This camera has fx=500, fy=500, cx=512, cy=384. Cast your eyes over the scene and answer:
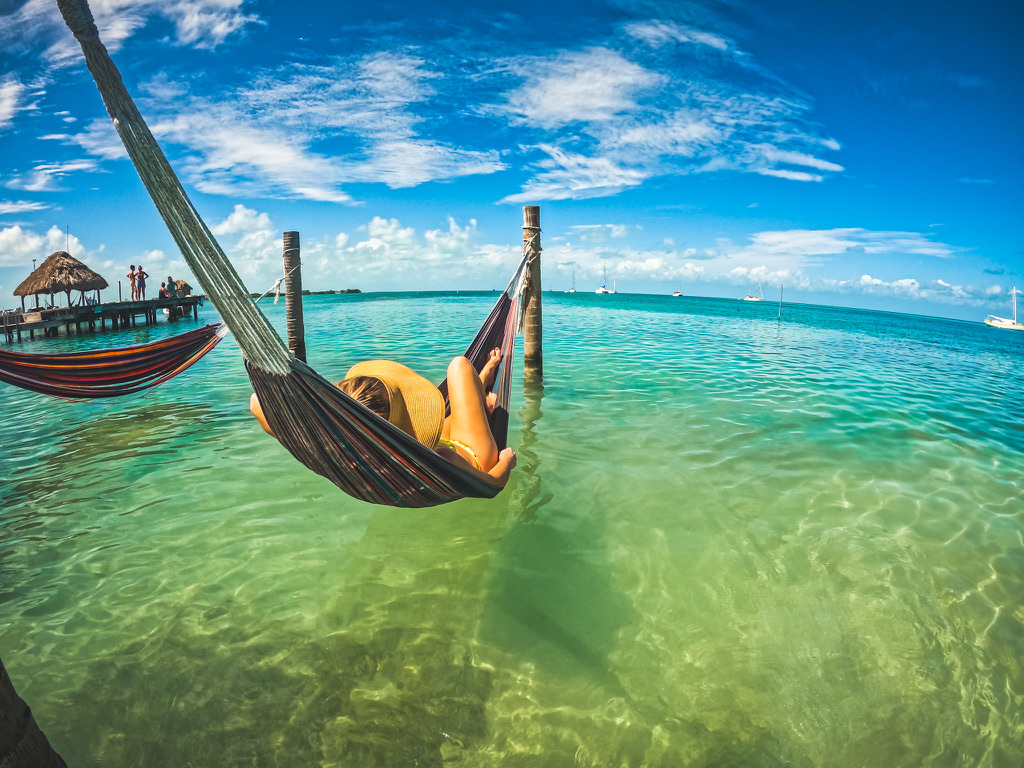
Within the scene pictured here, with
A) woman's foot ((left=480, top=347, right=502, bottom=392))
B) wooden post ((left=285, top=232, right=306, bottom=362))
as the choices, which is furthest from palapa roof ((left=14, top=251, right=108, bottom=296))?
woman's foot ((left=480, top=347, right=502, bottom=392))

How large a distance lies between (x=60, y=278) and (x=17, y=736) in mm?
24093

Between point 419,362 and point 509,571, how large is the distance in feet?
24.8

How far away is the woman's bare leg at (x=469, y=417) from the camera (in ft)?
8.24

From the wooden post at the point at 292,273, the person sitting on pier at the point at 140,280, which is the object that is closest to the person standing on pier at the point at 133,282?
the person sitting on pier at the point at 140,280

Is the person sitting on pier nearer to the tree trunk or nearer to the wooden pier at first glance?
the wooden pier

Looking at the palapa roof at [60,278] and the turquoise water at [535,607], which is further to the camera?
the palapa roof at [60,278]

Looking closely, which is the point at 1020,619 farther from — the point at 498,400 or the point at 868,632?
the point at 498,400

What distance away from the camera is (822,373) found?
356 inches

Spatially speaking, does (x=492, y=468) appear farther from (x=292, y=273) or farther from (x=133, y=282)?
(x=133, y=282)

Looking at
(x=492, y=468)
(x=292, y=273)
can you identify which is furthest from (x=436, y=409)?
(x=292, y=273)

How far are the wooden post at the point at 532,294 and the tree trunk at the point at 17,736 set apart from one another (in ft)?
16.9

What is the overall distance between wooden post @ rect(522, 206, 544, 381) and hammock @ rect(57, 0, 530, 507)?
384 cm

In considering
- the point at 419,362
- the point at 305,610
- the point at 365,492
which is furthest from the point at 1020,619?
the point at 419,362

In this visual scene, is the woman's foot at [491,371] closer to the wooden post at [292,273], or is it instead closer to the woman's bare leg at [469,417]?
the woman's bare leg at [469,417]
